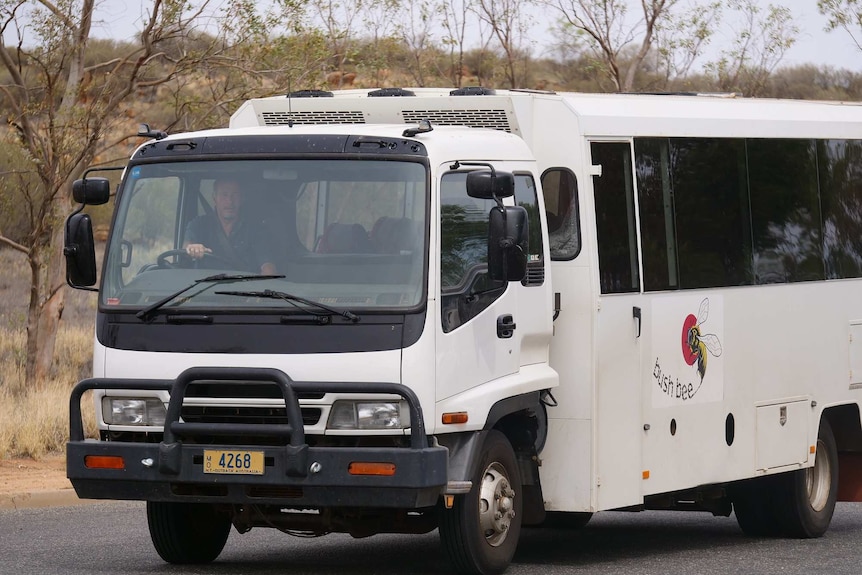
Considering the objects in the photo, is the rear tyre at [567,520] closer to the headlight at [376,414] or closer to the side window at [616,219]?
the side window at [616,219]

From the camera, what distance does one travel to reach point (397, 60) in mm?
28547

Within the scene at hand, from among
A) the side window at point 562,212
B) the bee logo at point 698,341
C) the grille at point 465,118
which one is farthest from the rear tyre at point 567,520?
the grille at point 465,118

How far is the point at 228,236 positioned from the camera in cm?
853

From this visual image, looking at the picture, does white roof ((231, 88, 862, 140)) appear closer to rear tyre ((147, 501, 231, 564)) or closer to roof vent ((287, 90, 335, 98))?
roof vent ((287, 90, 335, 98))

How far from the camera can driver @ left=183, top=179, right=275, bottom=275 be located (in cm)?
842

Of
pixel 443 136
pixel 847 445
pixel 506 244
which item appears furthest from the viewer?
pixel 847 445

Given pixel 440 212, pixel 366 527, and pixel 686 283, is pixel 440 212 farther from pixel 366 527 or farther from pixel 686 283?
pixel 686 283

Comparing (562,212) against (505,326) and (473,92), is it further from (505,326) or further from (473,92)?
(505,326)

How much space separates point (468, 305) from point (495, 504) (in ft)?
3.85

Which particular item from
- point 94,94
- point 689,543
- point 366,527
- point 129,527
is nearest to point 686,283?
point 689,543

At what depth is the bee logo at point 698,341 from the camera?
33.5ft

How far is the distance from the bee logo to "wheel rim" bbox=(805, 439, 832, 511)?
6.53 feet

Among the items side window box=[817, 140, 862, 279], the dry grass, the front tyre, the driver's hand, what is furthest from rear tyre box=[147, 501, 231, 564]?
the dry grass

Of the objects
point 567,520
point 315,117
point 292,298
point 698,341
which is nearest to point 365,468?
point 292,298
